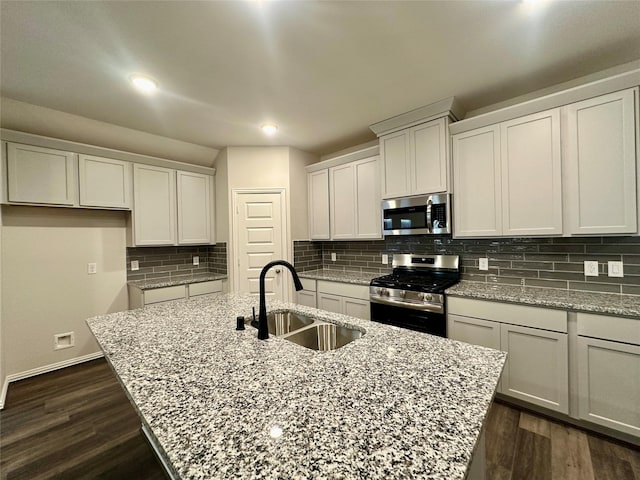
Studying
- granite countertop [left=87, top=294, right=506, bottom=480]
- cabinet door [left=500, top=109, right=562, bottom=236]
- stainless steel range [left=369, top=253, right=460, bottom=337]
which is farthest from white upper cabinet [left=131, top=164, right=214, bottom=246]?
cabinet door [left=500, top=109, right=562, bottom=236]

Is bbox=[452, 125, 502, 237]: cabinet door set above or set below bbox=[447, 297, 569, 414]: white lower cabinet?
above

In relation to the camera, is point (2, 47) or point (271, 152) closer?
point (2, 47)

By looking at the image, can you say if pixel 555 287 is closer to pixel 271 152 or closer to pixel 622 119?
pixel 622 119

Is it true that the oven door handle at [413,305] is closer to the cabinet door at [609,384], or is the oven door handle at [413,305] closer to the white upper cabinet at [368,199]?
the white upper cabinet at [368,199]

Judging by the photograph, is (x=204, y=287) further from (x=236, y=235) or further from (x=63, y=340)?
(x=63, y=340)

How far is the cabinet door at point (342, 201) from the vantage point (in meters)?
3.34

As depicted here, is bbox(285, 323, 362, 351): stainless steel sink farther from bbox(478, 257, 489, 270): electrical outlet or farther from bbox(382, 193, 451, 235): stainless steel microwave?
bbox(478, 257, 489, 270): electrical outlet

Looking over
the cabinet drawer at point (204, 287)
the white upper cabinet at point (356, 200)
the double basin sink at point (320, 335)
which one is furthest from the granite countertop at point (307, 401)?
the cabinet drawer at point (204, 287)

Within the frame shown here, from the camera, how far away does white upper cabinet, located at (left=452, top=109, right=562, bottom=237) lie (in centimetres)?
203

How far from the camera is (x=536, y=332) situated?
74.7 inches

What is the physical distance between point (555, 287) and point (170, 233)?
4.19 metres

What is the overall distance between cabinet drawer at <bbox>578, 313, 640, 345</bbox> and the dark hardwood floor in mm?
701

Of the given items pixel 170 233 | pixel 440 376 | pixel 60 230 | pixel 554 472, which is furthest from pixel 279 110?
pixel 554 472

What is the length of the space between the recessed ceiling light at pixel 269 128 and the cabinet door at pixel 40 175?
6.69ft
